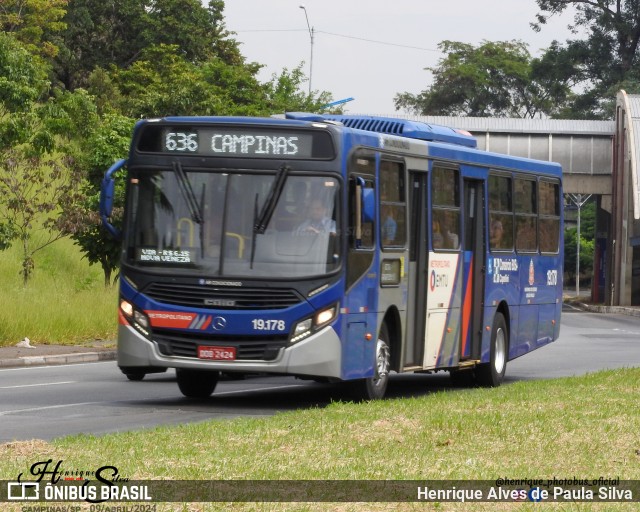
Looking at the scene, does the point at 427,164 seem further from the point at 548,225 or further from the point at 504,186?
the point at 548,225

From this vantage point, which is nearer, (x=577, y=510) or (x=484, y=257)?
(x=577, y=510)

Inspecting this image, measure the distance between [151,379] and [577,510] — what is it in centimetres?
1349

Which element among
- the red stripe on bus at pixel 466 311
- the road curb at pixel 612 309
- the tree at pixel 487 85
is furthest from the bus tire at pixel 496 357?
the tree at pixel 487 85

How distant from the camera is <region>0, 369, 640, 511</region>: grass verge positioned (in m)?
9.42

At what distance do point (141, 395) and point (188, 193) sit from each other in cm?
341

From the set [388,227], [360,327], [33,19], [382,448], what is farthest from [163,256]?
[33,19]

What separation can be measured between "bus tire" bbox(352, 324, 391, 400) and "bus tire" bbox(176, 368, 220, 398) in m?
1.88

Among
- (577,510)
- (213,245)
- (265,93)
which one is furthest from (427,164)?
(265,93)

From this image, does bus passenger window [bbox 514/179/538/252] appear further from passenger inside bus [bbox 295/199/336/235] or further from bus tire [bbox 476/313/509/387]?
passenger inside bus [bbox 295/199/336/235]

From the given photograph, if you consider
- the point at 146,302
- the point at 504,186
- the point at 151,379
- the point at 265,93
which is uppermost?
the point at 265,93

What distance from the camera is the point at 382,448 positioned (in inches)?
431

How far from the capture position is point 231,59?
79.3 metres

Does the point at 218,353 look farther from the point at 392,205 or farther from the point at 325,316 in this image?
Result: the point at 392,205

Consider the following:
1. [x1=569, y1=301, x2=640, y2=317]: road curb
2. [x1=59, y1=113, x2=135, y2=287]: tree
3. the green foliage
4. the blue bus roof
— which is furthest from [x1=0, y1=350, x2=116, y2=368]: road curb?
[x1=569, y1=301, x2=640, y2=317]: road curb
